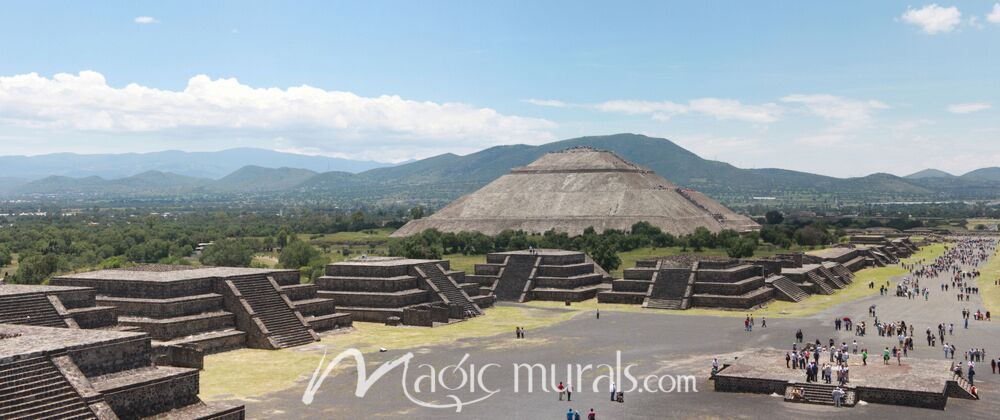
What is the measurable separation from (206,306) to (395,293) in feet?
51.4

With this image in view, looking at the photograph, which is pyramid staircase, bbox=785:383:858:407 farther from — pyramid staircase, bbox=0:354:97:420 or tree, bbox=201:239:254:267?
tree, bbox=201:239:254:267

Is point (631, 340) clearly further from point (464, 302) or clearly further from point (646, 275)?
point (646, 275)

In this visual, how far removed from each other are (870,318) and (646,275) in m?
18.8

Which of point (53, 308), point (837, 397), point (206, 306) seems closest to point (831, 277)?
point (837, 397)

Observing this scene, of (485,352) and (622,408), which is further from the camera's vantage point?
(485,352)

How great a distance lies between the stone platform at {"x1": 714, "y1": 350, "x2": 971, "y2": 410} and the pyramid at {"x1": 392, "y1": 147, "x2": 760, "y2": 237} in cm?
10651

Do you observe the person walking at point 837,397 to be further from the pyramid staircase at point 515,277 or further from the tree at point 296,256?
the tree at point 296,256

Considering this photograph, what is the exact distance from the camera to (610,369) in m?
43.7

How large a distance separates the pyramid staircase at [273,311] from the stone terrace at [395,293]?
673 centimetres

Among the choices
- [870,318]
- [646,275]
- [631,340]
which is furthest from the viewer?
[646,275]

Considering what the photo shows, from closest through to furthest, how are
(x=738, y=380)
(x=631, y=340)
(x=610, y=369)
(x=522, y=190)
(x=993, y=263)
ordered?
(x=738, y=380), (x=610, y=369), (x=631, y=340), (x=993, y=263), (x=522, y=190)

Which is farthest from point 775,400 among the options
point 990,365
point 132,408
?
point 132,408

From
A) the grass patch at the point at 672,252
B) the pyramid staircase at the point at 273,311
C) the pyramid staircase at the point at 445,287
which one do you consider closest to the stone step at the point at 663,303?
the pyramid staircase at the point at 445,287

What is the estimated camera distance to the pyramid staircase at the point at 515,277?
7856cm
